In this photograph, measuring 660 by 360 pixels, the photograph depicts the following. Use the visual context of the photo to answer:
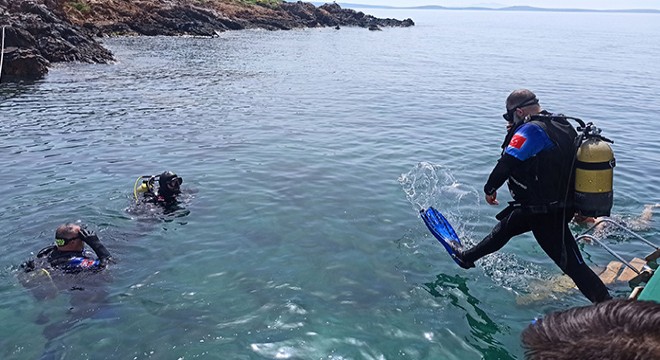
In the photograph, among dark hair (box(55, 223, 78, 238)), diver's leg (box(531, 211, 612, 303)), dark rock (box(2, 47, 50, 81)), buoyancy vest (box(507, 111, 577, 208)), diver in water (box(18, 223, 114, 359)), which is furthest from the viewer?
dark rock (box(2, 47, 50, 81))

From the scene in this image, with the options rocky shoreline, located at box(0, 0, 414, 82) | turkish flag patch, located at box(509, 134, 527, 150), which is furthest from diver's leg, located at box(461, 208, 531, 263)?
rocky shoreline, located at box(0, 0, 414, 82)

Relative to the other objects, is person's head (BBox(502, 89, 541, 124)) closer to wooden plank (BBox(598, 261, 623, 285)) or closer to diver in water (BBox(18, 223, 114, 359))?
wooden plank (BBox(598, 261, 623, 285))

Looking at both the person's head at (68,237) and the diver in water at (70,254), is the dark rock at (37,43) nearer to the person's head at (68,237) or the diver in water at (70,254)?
the diver in water at (70,254)

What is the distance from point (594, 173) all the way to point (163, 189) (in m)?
6.89

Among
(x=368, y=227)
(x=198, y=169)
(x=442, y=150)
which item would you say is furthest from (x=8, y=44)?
(x=368, y=227)

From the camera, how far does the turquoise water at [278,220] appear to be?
5.67m

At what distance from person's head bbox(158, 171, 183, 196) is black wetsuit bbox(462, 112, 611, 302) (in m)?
5.73

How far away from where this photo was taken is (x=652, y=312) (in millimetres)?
1253

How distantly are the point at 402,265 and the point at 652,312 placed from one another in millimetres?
6022

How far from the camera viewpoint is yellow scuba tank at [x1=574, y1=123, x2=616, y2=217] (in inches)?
195

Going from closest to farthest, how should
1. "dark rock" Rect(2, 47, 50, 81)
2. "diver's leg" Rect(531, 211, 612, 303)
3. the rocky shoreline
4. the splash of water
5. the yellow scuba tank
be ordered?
the yellow scuba tank
"diver's leg" Rect(531, 211, 612, 303)
the splash of water
"dark rock" Rect(2, 47, 50, 81)
the rocky shoreline

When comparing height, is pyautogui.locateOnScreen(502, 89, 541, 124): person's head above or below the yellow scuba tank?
above

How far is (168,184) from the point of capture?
877 centimetres

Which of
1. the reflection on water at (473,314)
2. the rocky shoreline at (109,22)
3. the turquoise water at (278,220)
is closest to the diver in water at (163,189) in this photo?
the turquoise water at (278,220)
